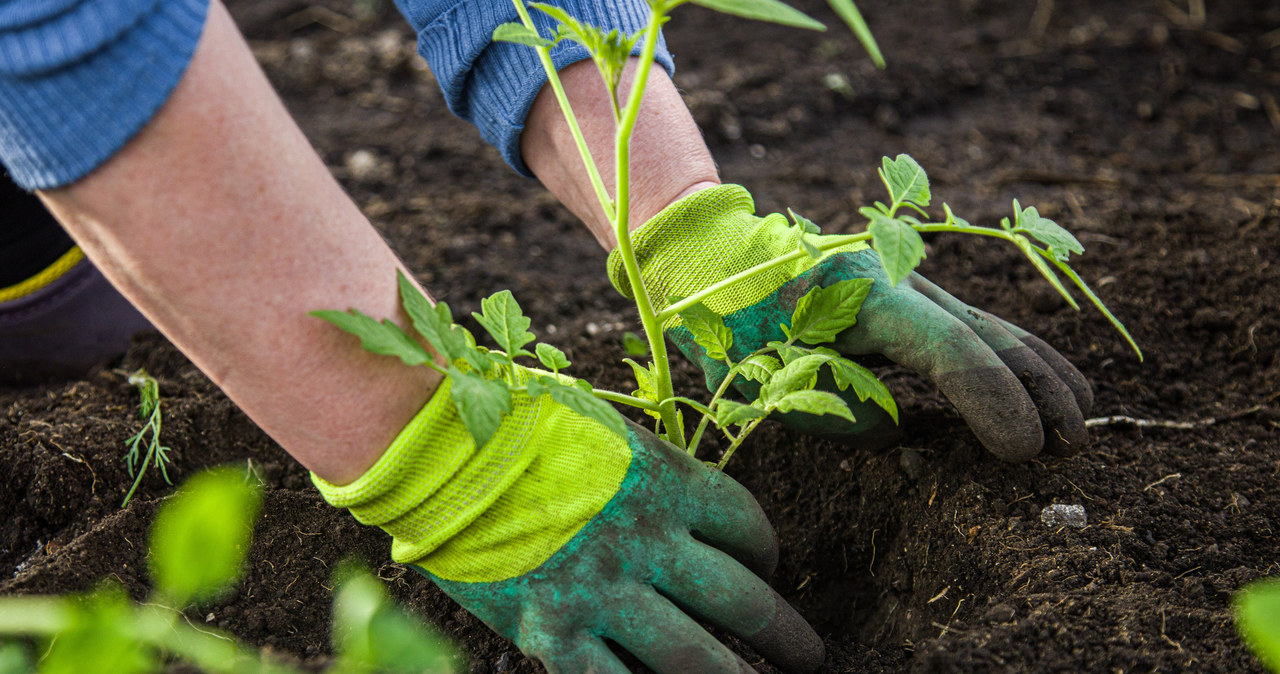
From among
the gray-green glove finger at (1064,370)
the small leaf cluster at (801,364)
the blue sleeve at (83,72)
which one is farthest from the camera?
the gray-green glove finger at (1064,370)

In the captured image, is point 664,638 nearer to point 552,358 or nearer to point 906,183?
point 552,358

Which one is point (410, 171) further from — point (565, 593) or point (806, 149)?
point (565, 593)

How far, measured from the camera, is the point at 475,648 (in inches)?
54.2

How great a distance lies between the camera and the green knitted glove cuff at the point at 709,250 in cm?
149

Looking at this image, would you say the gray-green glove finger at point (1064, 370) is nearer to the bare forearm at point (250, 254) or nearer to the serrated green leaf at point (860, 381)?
the serrated green leaf at point (860, 381)

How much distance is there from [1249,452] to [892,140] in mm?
1779

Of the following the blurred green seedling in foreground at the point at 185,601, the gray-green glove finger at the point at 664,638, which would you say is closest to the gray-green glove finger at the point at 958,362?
the gray-green glove finger at the point at 664,638

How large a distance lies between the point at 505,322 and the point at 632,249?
23 centimetres

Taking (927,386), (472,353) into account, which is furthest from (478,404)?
(927,386)

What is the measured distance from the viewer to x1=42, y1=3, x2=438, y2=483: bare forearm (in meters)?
1.00

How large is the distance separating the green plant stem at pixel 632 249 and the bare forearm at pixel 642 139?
0.28 meters

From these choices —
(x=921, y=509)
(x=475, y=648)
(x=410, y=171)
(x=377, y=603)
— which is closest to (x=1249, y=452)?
(x=921, y=509)

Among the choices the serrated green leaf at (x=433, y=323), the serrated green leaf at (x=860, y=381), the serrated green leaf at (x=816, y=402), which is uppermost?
the serrated green leaf at (x=433, y=323)

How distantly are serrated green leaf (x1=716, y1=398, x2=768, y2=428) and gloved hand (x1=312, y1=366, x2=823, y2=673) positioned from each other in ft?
0.47
